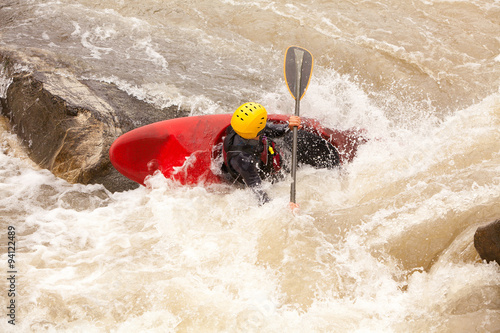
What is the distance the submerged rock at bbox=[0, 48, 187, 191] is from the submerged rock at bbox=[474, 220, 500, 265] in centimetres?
289

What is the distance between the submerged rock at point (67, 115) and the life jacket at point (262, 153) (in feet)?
3.78

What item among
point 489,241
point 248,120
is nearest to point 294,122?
point 248,120

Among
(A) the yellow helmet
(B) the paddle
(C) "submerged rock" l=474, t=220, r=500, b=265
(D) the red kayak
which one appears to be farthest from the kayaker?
(C) "submerged rock" l=474, t=220, r=500, b=265

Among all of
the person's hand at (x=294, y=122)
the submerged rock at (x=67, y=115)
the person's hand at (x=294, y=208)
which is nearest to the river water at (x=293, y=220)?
the person's hand at (x=294, y=208)

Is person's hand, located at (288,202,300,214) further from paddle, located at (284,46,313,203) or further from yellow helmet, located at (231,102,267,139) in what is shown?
paddle, located at (284,46,313,203)

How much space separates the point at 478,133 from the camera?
10.4 feet

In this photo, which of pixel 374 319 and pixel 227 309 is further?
pixel 227 309

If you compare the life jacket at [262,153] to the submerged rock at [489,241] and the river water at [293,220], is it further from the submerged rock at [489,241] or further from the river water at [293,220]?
the submerged rock at [489,241]

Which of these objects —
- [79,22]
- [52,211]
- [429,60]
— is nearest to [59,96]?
[52,211]

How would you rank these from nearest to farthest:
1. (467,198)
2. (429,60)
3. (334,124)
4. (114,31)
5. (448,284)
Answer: (448,284) < (467,198) < (334,124) < (429,60) < (114,31)

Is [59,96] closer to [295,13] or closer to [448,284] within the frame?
[448,284]

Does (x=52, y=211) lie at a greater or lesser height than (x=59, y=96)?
lesser

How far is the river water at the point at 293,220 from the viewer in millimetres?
Answer: 2242

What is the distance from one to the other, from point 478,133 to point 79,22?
611 cm
